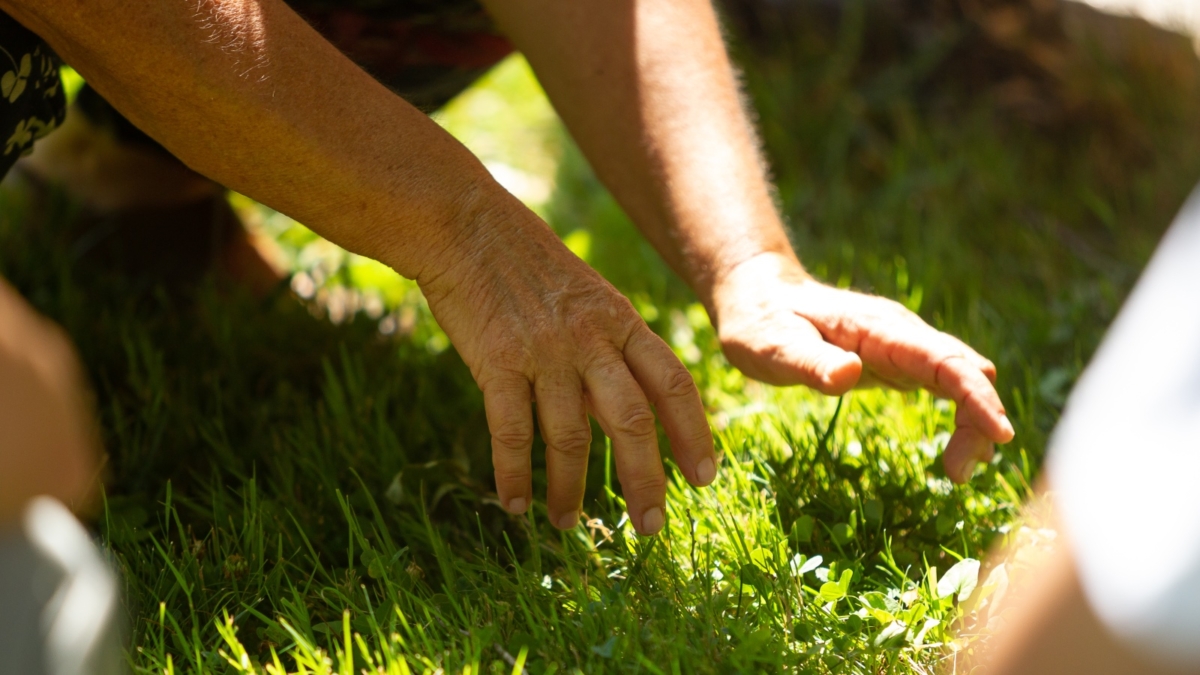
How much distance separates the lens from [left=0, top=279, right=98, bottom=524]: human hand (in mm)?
805

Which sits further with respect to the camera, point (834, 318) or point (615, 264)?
point (615, 264)

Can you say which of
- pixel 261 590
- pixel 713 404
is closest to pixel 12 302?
pixel 261 590

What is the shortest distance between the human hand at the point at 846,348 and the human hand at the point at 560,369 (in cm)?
20

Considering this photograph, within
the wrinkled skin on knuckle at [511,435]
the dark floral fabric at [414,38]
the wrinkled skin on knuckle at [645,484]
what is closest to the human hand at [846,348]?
the wrinkled skin on knuckle at [645,484]

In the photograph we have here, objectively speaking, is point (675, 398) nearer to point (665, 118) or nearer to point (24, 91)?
point (665, 118)

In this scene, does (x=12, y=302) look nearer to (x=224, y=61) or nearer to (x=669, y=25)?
(x=224, y=61)

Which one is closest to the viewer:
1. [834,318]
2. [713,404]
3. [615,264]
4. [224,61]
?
[224,61]

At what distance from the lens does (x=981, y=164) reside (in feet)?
8.39

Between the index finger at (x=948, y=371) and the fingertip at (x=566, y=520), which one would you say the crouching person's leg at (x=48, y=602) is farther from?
the index finger at (x=948, y=371)

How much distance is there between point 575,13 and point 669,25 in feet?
0.47

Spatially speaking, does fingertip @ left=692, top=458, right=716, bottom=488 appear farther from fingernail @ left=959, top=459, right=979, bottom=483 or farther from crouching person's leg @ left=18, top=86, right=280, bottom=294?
crouching person's leg @ left=18, top=86, right=280, bottom=294

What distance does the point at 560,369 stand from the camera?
1.14m

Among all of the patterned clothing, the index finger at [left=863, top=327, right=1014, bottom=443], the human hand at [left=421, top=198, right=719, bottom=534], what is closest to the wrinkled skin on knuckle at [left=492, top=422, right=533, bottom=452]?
the human hand at [left=421, top=198, right=719, bottom=534]

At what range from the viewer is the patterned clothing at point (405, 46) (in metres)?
1.68
